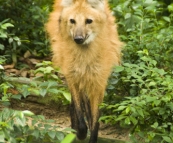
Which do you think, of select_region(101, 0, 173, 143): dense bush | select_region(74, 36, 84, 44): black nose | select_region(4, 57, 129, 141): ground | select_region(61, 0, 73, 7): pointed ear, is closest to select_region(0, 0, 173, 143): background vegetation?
select_region(101, 0, 173, 143): dense bush

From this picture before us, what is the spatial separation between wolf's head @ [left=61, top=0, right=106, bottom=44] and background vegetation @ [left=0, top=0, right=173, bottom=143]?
471mm

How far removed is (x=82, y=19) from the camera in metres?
5.35

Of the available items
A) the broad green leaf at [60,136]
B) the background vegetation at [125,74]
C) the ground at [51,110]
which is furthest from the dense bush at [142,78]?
the broad green leaf at [60,136]

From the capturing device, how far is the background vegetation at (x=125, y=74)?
4.68m

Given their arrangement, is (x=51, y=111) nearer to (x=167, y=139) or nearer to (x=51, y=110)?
(x=51, y=110)

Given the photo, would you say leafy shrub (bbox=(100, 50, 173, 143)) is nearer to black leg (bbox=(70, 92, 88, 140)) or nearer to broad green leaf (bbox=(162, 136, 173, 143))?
broad green leaf (bbox=(162, 136, 173, 143))

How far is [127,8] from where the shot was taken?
6.80 m

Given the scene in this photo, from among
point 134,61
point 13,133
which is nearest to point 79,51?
point 134,61

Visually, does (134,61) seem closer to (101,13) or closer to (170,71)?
(170,71)

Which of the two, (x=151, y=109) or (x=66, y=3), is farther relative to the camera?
(x=66, y=3)

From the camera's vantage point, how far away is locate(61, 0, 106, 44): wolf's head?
17.4 feet

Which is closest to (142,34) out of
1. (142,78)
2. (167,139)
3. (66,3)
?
(142,78)

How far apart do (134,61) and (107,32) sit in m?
0.86

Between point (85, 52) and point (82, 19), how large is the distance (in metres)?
0.43
